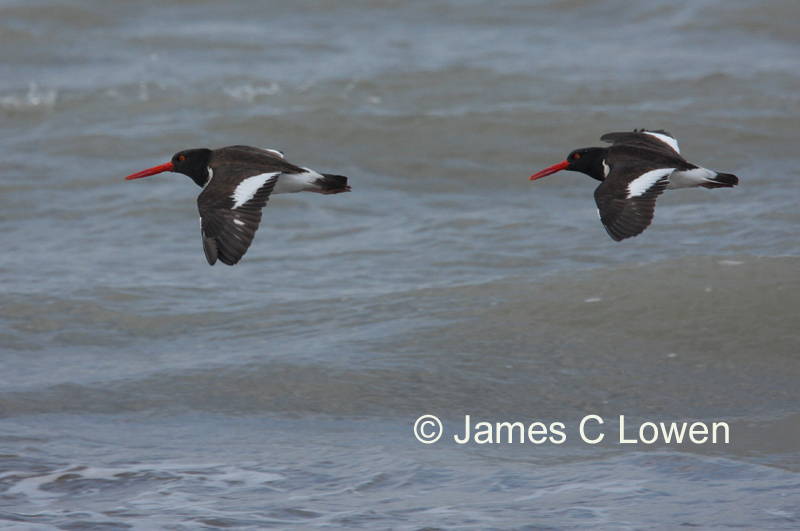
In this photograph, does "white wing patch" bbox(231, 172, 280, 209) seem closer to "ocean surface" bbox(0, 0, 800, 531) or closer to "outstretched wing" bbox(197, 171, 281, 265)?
"outstretched wing" bbox(197, 171, 281, 265)

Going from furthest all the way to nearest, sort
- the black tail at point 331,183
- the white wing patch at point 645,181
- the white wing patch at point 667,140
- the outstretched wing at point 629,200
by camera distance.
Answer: the white wing patch at point 667,140, the black tail at point 331,183, the white wing patch at point 645,181, the outstretched wing at point 629,200

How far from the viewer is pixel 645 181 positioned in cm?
596

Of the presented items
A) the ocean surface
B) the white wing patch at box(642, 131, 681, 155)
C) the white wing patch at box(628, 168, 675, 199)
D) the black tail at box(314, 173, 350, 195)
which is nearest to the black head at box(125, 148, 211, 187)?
the black tail at box(314, 173, 350, 195)

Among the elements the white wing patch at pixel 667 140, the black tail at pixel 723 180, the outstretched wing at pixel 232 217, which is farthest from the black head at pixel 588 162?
the outstretched wing at pixel 232 217

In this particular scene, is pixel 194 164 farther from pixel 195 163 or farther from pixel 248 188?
pixel 248 188

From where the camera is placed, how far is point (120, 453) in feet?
20.6

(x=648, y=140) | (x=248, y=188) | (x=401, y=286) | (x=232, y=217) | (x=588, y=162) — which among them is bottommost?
(x=401, y=286)

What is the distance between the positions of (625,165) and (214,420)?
3.25 meters

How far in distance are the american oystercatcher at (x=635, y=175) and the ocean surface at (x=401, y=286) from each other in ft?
4.93

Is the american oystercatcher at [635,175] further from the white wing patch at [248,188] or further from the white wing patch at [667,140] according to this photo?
the white wing patch at [248,188]

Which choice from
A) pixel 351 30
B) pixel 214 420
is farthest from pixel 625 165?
pixel 351 30

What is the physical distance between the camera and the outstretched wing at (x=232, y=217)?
539cm

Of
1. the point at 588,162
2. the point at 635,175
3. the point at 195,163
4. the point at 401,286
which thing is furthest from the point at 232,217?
the point at 401,286

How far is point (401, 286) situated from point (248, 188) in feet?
11.8
